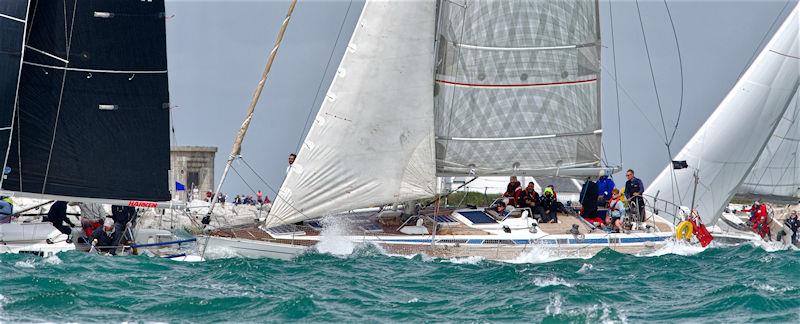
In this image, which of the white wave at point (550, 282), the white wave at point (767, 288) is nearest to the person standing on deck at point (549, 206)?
the white wave at point (550, 282)

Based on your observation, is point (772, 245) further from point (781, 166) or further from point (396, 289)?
point (396, 289)

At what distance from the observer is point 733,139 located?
32.2 meters

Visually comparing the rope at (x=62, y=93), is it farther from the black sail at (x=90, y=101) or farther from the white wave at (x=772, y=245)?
the white wave at (x=772, y=245)

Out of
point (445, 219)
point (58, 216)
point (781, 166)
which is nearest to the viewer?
point (58, 216)

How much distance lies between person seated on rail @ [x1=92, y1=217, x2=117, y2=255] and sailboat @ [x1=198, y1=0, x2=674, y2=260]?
1.80m

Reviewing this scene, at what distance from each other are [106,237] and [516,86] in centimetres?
950

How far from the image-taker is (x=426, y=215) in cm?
2877

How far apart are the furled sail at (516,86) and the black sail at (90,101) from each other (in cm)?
622

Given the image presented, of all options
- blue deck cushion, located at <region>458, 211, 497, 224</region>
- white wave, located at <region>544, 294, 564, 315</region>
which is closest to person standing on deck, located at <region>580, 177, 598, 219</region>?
blue deck cushion, located at <region>458, 211, 497, 224</region>

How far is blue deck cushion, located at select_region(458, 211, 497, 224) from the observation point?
28391 mm

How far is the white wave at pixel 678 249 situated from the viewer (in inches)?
1099

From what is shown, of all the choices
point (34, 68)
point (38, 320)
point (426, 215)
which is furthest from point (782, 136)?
point (38, 320)

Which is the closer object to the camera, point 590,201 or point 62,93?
point 62,93

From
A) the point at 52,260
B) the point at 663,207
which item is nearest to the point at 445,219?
the point at 663,207
